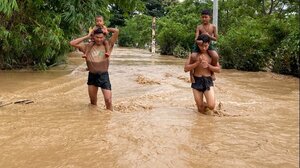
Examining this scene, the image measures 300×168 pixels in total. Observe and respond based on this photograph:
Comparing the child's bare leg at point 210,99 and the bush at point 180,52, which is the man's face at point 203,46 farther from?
the bush at point 180,52

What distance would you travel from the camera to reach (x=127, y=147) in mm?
4469

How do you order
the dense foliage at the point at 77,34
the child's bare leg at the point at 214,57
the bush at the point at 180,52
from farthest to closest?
1. the bush at the point at 180,52
2. the dense foliage at the point at 77,34
3. the child's bare leg at the point at 214,57

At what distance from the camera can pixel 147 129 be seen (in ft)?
17.7

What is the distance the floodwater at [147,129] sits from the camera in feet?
13.3

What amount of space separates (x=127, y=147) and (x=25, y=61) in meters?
10.5

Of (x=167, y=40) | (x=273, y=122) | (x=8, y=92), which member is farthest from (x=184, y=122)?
(x=167, y=40)

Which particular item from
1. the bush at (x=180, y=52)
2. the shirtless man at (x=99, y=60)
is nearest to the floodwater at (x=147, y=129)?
the shirtless man at (x=99, y=60)

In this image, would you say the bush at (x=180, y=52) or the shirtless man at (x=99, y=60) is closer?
the shirtless man at (x=99, y=60)

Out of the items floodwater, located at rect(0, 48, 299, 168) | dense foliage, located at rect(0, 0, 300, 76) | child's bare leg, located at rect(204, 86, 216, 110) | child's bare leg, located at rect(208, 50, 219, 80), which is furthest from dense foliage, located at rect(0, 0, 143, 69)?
child's bare leg, located at rect(204, 86, 216, 110)

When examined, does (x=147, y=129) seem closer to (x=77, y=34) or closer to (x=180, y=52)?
(x=77, y=34)

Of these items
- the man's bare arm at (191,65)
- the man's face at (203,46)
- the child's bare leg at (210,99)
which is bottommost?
the child's bare leg at (210,99)

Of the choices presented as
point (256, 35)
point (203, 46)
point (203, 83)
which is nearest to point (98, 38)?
point (203, 46)

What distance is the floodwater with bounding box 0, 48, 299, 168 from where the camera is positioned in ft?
13.3

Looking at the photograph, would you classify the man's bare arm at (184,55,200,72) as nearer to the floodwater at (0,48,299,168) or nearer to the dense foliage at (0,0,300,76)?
the floodwater at (0,48,299,168)
